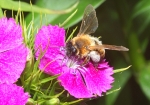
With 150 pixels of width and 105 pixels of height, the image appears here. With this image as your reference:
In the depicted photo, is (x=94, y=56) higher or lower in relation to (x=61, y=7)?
lower

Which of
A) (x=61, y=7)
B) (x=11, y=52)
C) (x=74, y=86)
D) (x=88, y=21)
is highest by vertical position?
(x=61, y=7)

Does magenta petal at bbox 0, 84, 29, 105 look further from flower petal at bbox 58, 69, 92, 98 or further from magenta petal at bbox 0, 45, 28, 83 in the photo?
flower petal at bbox 58, 69, 92, 98

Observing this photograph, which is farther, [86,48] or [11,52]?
[86,48]

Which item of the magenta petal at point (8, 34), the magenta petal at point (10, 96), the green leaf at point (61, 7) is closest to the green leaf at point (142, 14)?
the green leaf at point (61, 7)

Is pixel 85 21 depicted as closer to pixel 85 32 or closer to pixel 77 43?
pixel 85 32

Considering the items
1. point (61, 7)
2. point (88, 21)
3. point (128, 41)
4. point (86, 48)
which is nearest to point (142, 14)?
point (128, 41)

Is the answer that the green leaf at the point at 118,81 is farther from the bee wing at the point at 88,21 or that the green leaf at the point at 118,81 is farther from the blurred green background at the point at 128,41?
the bee wing at the point at 88,21

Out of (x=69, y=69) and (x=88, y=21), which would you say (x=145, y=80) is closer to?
(x=88, y=21)

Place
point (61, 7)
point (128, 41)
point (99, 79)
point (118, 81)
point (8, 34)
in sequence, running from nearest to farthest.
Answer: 1. point (8, 34)
2. point (99, 79)
3. point (61, 7)
4. point (118, 81)
5. point (128, 41)
